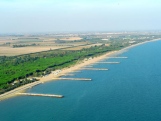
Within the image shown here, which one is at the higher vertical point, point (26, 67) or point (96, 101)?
point (26, 67)

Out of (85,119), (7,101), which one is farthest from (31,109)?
(85,119)

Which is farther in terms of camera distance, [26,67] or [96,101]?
[26,67]

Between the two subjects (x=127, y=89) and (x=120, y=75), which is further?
(x=120, y=75)

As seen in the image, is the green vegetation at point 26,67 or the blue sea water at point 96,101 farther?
the green vegetation at point 26,67

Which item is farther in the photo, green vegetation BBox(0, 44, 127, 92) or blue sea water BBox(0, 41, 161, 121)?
green vegetation BBox(0, 44, 127, 92)

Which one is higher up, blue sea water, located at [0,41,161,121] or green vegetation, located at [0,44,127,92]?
green vegetation, located at [0,44,127,92]

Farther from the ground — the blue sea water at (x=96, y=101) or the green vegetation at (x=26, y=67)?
the green vegetation at (x=26, y=67)

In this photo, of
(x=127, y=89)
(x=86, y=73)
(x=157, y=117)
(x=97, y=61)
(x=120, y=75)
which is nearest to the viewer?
(x=157, y=117)

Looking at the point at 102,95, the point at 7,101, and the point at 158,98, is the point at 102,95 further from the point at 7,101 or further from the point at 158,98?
the point at 7,101
